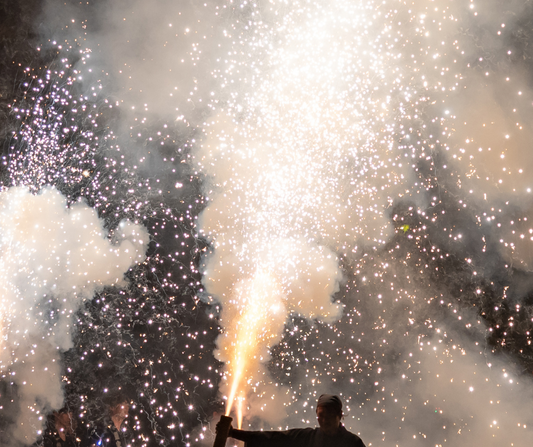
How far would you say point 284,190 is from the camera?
12.5 ft

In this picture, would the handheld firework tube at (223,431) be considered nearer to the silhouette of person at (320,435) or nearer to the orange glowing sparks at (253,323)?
the silhouette of person at (320,435)

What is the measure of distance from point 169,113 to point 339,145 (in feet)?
6.00

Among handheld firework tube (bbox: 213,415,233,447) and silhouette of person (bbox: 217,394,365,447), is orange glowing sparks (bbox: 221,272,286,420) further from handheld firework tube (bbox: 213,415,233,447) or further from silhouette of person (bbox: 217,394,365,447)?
handheld firework tube (bbox: 213,415,233,447)

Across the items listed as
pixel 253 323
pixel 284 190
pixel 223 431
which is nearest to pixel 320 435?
pixel 223 431

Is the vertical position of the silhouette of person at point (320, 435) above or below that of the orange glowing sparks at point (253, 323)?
below

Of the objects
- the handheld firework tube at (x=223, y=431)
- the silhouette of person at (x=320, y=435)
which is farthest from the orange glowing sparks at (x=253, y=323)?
the handheld firework tube at (x=223, y=431)

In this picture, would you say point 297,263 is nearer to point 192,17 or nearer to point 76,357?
point 76,357

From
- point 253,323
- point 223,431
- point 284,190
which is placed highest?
point 284,190

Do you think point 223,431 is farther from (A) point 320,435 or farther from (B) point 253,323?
(B) point 253,323

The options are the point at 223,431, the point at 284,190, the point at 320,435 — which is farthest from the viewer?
the point at 284,190

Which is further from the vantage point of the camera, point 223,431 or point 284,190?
point 284,190

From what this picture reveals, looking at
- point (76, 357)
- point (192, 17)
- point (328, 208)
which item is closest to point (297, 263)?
point (328, 208)

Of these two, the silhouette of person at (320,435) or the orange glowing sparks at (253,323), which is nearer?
the silhouette of person at (320,435)

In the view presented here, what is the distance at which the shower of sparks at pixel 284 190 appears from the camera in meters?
3.68
